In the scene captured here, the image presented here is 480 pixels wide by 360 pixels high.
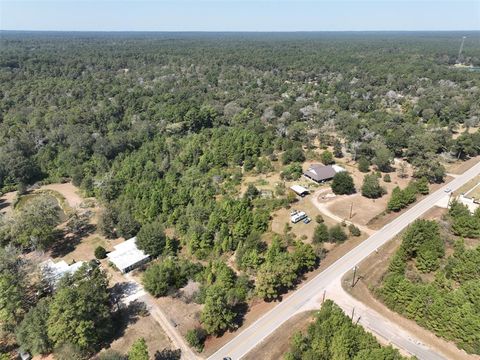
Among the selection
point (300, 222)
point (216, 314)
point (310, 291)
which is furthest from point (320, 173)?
point (216, 314)

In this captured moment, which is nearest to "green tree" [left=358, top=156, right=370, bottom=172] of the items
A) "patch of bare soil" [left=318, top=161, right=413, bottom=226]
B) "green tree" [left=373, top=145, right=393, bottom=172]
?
"green tree" [left=373, top=145, right=393, bottom=172]

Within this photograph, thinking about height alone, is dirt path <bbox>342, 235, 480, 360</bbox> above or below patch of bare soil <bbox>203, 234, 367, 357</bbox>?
above

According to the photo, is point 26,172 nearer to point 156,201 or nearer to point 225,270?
point 156,201

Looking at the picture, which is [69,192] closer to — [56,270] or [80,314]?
[56,270]

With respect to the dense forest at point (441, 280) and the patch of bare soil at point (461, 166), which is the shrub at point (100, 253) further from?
the patch of bare soil at point (461, 166)

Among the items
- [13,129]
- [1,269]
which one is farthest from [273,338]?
[13,129]

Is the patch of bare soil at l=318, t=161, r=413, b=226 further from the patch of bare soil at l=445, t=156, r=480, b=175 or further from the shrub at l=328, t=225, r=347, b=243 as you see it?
the patch of bare soil at l=445, t=156, r=480, b=175
